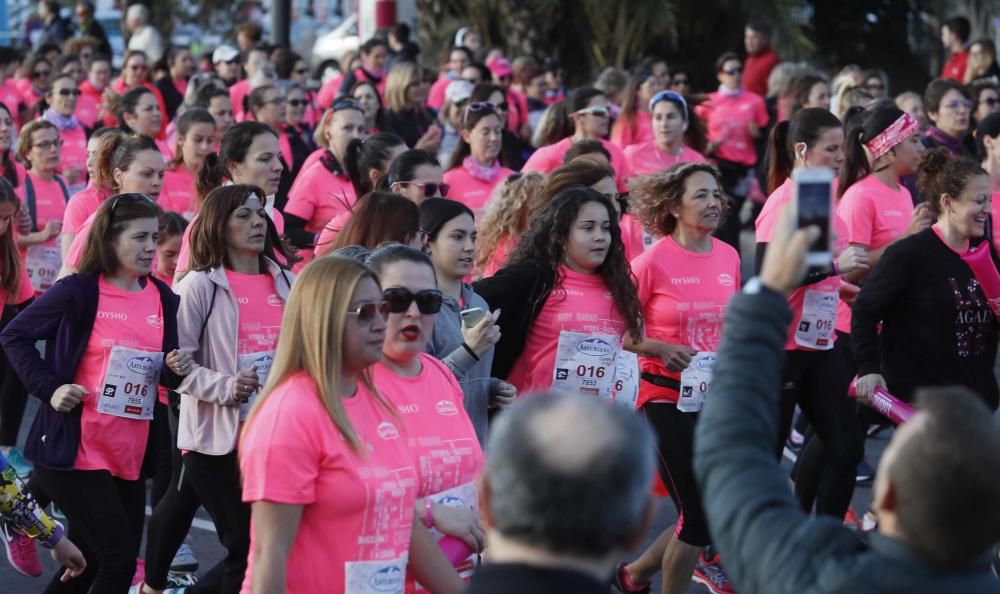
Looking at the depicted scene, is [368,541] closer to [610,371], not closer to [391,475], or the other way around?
[391,475]

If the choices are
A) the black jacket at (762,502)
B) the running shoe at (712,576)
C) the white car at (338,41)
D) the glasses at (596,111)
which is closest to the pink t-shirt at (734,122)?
the glasses at (596,111)

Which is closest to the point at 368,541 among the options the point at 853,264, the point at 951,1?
the point at 853,264

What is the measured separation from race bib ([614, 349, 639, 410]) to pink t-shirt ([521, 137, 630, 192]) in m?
3.69

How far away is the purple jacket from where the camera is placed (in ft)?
17.1

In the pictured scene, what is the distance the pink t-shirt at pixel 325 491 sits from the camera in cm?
337

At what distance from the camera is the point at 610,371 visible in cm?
555

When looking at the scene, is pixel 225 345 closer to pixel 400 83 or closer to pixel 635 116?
pixel 635 116

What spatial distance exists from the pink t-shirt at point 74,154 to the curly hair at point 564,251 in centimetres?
550

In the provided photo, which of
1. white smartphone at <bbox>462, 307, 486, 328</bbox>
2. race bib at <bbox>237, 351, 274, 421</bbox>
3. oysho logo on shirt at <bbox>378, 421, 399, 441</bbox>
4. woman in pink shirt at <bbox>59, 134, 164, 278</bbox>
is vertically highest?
woman in pink shirt at <bbox>59, 134, 164, 278</bbox>

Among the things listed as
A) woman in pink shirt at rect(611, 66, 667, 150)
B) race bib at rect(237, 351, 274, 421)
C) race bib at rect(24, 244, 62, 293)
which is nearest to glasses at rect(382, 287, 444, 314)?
race bib at rect(237, 351, 274, 421)

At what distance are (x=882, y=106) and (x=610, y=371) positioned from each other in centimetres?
236

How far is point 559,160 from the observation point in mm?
9320

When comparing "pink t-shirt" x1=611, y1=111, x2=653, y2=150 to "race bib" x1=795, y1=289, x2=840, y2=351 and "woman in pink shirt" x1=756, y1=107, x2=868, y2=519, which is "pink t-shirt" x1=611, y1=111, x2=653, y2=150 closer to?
"woman in pink shirt" x1=756, y1=107, x2=868, y2=519

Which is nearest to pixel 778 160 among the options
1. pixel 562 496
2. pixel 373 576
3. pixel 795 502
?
pixel 373 576
